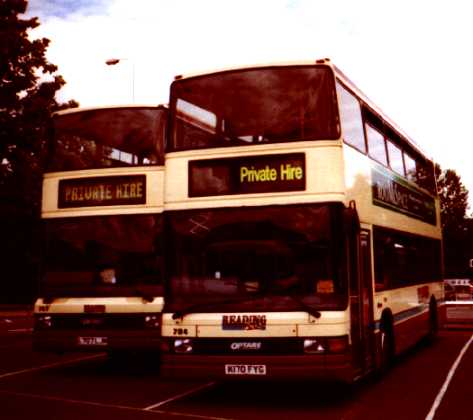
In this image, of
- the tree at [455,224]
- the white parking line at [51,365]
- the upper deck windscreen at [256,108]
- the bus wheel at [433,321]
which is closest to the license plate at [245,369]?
the upper deck windscreen at [256,108]

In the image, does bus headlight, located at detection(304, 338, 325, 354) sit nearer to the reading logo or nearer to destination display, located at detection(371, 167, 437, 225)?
the reading logo

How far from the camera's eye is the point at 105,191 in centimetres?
1305

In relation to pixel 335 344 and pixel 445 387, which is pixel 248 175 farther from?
pixel 445 387

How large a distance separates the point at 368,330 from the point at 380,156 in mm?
3283

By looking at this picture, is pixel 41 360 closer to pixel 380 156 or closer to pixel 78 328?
pixel 78 328

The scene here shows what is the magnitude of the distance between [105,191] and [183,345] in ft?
14.4

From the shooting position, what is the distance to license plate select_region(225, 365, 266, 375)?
913 cm

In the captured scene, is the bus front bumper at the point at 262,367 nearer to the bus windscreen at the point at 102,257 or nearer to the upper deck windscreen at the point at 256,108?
the upper deck windscreen at the point at 256,108

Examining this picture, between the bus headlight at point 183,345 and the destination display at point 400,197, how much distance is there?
12.5 ft

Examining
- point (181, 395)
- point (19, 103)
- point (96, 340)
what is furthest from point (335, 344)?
point (19, 103)

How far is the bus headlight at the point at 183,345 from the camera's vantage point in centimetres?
949

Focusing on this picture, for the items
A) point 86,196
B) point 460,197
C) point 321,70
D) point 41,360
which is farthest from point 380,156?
point 460,197

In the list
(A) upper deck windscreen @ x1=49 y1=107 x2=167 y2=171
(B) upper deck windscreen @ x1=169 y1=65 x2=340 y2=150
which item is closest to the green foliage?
(A) upper deck windscreen @ x1=49 y1=107 x2=167 y2=171

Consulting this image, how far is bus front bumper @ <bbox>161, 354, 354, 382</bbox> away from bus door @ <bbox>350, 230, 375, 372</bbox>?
0.65 metres
